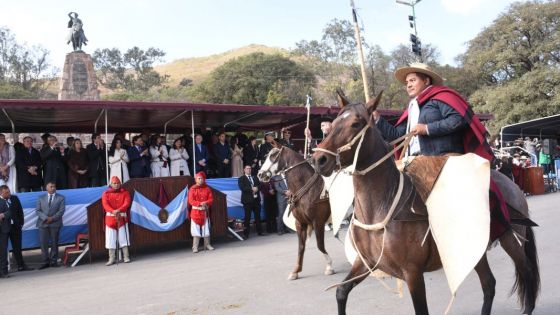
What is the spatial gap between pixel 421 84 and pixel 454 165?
94 centimetres

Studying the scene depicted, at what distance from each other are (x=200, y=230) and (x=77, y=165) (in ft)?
11.5

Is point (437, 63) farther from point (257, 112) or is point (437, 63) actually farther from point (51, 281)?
point (51, 281)

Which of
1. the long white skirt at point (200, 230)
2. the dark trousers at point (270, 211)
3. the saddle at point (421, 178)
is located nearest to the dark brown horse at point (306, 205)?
the saddle at point (421, 178)

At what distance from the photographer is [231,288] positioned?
22.6ft

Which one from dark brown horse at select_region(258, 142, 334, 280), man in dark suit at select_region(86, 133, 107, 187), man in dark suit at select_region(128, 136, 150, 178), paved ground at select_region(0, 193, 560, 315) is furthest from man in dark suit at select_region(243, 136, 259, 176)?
dark brown horse at select_region(258, 142, 334, 280)

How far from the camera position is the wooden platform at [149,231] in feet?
32.8

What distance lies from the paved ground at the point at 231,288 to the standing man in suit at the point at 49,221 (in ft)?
1.21

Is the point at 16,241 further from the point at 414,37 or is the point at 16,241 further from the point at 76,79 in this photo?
the point at 76,79

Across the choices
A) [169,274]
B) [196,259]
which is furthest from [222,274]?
[196,259]

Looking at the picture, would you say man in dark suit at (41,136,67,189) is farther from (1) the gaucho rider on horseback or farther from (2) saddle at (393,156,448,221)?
(2) saddle at (393,156,448,221)

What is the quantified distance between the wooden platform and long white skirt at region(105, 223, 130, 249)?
0.35 metres

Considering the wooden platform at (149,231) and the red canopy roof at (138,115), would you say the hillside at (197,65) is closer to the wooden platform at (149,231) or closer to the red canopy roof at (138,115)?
the red canopy roof at (138,115)

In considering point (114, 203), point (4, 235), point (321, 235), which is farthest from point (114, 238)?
point (321, 235)

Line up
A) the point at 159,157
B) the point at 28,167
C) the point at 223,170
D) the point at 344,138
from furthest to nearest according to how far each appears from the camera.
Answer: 1. the point at 223,170
2. the point at 159,157
3. the point at 28,167
4. the point at 344,138
